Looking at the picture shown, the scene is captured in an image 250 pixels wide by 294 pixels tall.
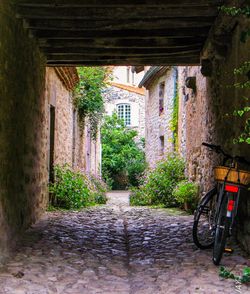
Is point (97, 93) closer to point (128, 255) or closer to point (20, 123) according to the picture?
point (20, 123)

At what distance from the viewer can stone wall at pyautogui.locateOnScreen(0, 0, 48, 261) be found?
481 cm

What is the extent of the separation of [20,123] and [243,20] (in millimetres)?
2841

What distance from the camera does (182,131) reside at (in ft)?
40.9

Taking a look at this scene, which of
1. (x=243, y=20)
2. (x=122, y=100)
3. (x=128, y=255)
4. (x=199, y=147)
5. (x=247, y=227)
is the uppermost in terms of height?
(x=122, y=100)

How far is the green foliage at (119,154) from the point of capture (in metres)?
29.0

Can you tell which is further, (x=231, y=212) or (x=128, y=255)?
(x=128, y=255)

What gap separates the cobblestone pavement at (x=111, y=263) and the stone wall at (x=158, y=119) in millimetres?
8112

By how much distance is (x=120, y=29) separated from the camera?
6.36 metres

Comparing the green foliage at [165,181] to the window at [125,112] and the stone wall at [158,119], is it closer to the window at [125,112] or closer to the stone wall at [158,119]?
the stone wall at [158,119]

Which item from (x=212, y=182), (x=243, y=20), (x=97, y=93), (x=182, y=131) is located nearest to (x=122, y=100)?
(x=97, y=93)

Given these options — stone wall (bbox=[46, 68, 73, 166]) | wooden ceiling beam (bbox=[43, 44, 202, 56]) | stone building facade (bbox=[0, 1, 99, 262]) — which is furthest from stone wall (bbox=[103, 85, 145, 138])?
wooden ceiling beam (bbox=[43, 44, 202, 56])

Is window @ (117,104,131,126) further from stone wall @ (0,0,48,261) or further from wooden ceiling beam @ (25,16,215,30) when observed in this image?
wooden ceiling beam @ (25,16,215,30)

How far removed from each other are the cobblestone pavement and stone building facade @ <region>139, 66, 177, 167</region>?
7.97 meters

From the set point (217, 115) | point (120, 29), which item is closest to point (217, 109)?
point (217, 115)
